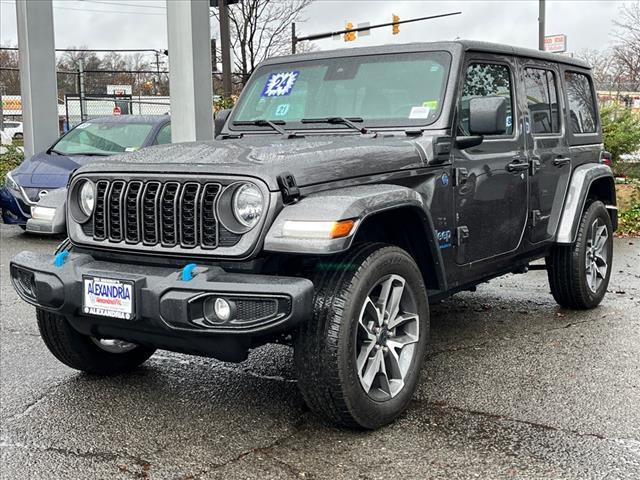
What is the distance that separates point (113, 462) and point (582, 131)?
444cm

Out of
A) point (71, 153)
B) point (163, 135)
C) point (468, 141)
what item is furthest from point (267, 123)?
point (71, 153)

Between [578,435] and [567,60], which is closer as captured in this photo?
[578,435]

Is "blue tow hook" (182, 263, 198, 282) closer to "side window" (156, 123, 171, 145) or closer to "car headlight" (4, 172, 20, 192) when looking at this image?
"car headlight" (4, 172, 20, 192)

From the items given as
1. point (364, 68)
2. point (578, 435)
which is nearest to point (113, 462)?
point (578, 435)

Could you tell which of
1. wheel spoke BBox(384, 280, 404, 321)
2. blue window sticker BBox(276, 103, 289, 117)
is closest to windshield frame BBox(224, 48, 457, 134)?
blue window sticker BBox(276, 103, 289, 117)

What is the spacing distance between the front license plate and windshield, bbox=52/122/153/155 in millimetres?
7221

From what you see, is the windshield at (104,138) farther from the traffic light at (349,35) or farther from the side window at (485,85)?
the traffic light at (349,35)

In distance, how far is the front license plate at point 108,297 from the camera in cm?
346

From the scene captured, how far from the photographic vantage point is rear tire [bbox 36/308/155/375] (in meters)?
4.25

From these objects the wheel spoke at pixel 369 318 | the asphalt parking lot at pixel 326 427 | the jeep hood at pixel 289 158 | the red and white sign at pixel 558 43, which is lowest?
the asphalt parking lot at pixel 326 427

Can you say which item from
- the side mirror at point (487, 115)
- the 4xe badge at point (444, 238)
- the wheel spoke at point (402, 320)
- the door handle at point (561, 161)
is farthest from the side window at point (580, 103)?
the wheel spoke at point (402, 320)

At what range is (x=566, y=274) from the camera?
→ 5.97 meters

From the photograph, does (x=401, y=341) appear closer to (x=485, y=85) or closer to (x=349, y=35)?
(x=485, y=85)

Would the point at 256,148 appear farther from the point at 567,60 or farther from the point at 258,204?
the point at 567,60
